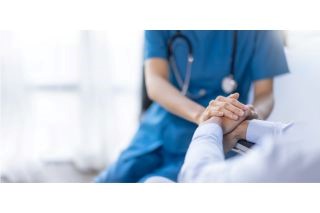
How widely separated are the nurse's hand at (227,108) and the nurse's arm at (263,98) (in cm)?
4

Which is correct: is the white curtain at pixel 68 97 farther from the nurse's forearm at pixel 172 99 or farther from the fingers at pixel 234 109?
the fingers at pixel 234 109

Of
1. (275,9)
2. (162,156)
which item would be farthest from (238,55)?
(162,156)

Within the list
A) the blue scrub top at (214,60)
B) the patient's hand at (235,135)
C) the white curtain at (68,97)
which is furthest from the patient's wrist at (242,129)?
the white curtain at (68,97)

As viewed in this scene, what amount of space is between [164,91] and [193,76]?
0.23ft

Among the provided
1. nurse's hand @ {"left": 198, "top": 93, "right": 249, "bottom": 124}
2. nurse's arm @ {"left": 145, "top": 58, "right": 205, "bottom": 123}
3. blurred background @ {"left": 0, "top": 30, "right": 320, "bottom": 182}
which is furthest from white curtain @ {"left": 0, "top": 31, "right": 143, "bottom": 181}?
nurse's hand @ {"left": 198, "top": 93, "right": 249, "bottom": 124}

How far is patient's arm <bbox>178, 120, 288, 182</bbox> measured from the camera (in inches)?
24.8

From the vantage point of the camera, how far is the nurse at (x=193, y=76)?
85cm

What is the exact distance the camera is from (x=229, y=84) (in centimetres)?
87

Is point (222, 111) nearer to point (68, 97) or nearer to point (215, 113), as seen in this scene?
point (215, 113)

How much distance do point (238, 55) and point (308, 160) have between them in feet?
1.18

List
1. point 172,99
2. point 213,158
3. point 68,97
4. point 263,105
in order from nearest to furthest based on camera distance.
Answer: point 213,158
point 263,105
point 172,99
point 68,97

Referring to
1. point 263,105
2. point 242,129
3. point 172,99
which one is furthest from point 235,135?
point 172,99

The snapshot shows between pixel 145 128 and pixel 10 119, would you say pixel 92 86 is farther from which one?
pixel 145 128

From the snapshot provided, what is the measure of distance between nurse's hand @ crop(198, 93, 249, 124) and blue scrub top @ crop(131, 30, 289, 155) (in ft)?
0.28
